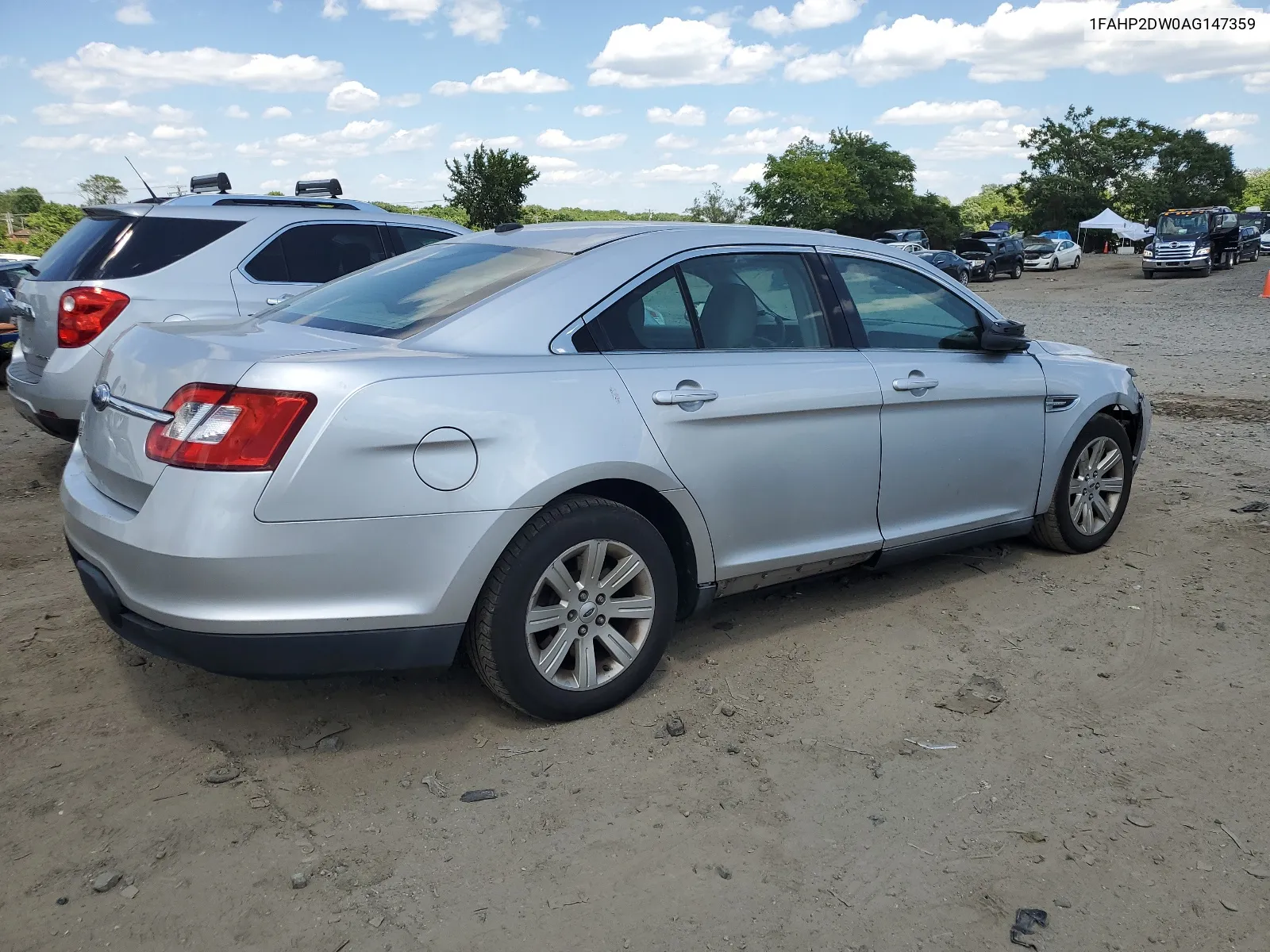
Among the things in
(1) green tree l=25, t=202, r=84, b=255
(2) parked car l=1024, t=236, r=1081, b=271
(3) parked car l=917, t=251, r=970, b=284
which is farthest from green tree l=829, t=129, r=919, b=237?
(1) green tree l=25, t=202, r=84, b=255

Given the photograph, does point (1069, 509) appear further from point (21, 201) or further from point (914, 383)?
point (21, 201)

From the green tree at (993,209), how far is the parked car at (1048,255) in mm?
32980

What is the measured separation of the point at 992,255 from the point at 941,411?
124 ft

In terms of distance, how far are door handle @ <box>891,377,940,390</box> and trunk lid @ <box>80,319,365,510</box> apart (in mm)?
2034

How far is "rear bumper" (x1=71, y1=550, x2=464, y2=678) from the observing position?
3016 mm

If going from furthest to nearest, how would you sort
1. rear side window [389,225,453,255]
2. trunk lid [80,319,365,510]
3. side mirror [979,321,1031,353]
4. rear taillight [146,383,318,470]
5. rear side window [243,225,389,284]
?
rear side window [389,225,453,255]
rear side window [243,225,389,284]
side mirror [979,321,1031,353]
trunk lid [80,319,365,510]
rear taillight [146,383,318,470]

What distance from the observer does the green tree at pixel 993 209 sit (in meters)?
81.6

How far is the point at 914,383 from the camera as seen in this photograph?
4.35 m

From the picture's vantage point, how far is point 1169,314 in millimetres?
21953

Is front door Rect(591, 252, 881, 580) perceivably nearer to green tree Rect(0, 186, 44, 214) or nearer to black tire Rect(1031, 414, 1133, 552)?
black tire Rect(1031, 414, 1133, 552)

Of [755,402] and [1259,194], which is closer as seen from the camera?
[755,402]

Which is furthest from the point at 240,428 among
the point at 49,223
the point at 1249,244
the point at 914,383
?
the point at 1249,244

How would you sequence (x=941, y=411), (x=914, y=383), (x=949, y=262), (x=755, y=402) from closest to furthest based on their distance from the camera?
(x=755, y=402) < (x=914, y=383) < (x=941, y=411) < (x=949, y=262)

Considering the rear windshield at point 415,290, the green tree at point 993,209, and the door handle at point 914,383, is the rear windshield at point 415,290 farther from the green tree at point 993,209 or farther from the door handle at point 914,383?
the green tree at point 993,209
